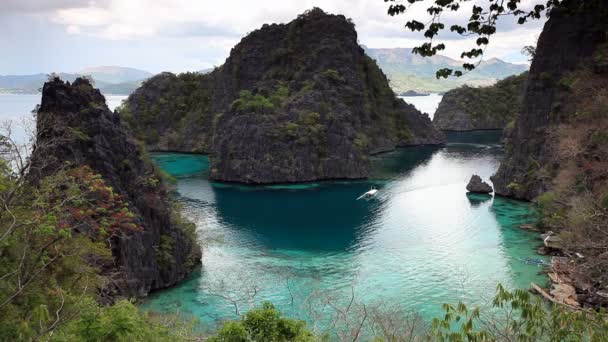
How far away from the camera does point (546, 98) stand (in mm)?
60625

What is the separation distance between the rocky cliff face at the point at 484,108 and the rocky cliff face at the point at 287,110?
1271 inches

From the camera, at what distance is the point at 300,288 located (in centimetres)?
3653

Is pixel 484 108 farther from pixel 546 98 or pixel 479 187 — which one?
pixel 546 98

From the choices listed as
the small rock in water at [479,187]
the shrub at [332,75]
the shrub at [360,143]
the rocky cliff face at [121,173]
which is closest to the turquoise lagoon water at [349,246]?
the small rock in water at [479,187]

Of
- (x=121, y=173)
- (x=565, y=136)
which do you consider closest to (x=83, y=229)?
(x=121, y=173)

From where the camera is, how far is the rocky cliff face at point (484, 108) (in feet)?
509

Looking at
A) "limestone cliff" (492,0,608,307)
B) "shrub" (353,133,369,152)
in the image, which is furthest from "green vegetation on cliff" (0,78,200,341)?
"shrub" (353,133,369,152)

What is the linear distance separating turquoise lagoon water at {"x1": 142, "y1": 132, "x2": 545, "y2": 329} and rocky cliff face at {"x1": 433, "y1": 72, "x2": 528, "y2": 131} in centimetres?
7571

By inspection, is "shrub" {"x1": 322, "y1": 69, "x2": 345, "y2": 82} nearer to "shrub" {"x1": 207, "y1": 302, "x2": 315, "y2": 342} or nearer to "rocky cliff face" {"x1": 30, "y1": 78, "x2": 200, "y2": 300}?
"rocky cliff face" {"x1": 30, "y1": 78, "x2": 200, "y2": 300}

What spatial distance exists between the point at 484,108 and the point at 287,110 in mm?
89617

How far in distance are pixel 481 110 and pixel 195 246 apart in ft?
433

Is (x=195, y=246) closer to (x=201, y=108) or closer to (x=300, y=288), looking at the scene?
(x=300, y=288)

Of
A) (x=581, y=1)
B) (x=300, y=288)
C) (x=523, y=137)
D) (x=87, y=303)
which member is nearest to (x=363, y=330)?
(x=300, y=288)

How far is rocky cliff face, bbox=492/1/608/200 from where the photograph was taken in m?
56.4
